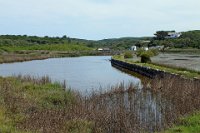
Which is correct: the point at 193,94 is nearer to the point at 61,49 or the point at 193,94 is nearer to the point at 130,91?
the point at 130,91

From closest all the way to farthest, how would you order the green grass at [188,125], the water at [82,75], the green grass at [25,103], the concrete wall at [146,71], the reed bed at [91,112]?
the green grass at [188,125], the reed bed at [91,112], the green grass at [25,103], the water at [82,75], the concrete wall at [146,71]

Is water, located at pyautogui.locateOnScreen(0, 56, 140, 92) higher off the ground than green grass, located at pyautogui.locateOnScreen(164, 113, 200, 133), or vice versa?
green grass, located at pyautogui.locateOnScreen(164, 113, 200, 133)

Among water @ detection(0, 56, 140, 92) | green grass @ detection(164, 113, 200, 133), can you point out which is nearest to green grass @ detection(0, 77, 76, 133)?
green grass @ detection(164, 113, 200, 133)

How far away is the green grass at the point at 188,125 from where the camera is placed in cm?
1052

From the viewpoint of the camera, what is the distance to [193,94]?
1552 centimetres

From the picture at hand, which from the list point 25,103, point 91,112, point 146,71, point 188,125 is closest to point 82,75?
point 146,71

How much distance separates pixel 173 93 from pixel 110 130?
6682 mm

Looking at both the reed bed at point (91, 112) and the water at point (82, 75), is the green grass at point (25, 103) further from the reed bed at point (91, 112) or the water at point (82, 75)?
the water at point (82, 75)

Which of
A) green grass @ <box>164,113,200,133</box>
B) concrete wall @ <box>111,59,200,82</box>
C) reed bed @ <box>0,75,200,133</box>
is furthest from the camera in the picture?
concrete wall @ <box>111,59,200,82</box>

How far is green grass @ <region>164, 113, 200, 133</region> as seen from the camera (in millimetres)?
10518

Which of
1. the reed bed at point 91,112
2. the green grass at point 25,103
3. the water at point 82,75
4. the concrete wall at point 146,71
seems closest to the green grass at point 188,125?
the reed bed at point 91,112

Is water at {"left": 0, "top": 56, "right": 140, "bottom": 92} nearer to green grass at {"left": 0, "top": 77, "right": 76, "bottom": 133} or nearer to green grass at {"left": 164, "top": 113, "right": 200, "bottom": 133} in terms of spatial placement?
green grass at {"left": 0, "top": 77, "right": 76, "bottom": 133}

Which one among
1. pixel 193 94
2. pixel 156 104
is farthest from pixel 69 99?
pixel 193 94

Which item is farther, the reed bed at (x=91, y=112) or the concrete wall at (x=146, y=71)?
the concrete wall at (x=146, y=71)
